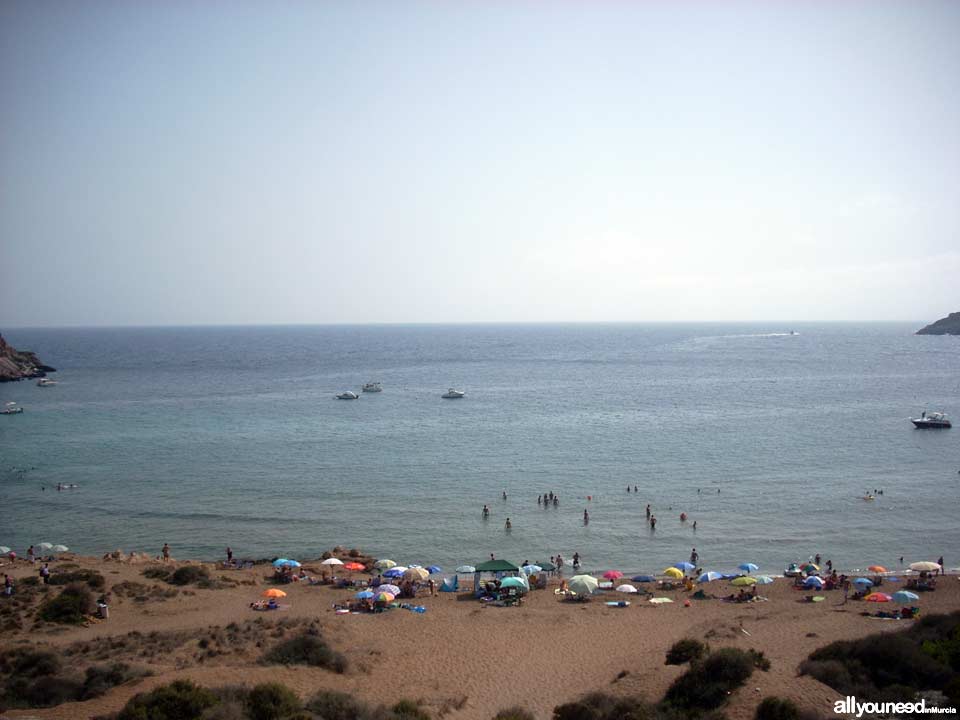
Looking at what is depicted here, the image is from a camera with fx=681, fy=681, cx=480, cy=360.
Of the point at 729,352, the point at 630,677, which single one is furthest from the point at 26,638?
the point at 729,352

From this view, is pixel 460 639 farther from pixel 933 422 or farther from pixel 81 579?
pixel 933 422

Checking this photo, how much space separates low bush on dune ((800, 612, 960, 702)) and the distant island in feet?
407

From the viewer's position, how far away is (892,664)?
50.1ft

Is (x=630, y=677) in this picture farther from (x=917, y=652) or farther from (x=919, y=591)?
(x=919, y=591)

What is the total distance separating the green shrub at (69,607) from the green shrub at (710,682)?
20.3 meters

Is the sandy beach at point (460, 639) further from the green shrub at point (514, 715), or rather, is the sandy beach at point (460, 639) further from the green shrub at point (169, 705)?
the green shrub at point (169, 705)

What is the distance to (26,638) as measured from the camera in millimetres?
21766

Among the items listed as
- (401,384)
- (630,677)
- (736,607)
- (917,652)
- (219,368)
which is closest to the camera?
(917,652)

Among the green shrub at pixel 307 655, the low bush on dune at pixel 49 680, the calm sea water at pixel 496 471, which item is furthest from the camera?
the calm sea water at pixel 496 471

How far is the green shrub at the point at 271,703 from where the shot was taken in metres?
14.1

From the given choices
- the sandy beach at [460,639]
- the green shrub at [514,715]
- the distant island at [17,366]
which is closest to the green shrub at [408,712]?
the sandy beach at [460,639]

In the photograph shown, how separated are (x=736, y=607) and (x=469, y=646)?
36.1 ft

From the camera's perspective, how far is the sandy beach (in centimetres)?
1714

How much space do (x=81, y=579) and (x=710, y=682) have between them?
23941mm
